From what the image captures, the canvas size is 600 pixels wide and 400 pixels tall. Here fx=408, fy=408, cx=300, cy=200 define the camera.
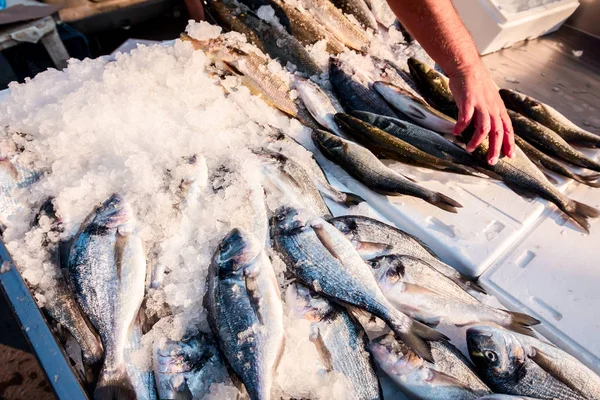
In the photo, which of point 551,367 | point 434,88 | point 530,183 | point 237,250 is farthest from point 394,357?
point 434,88

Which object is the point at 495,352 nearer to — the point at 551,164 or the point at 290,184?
the point at 290,184

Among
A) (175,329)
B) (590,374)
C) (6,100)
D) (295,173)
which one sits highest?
(6,100)

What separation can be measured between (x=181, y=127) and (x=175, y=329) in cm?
116

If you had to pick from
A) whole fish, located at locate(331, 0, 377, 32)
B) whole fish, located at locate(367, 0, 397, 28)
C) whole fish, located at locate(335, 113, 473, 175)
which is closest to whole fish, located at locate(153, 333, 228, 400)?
whole fish, located at locate(335, 113, 473, 175)

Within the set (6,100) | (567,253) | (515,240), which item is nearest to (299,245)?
(515,240)

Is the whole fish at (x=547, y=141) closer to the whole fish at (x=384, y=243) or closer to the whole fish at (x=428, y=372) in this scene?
the whole fish at (x=384, y=243)

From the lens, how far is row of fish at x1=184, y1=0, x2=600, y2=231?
7.57 ft

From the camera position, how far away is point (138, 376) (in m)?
1.49

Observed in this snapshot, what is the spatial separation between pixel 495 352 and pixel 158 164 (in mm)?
1725

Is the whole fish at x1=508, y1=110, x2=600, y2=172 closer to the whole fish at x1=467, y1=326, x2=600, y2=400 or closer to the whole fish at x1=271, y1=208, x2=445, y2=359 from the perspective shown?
the whole fish at x1=467, y1=326, x2=600, y2=400

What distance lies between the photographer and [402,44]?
11.6ft

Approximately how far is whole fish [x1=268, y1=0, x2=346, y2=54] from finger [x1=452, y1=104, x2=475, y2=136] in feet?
3.88

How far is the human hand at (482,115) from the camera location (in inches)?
92.6

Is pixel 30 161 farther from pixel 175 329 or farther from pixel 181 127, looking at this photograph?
pixel 175 329
